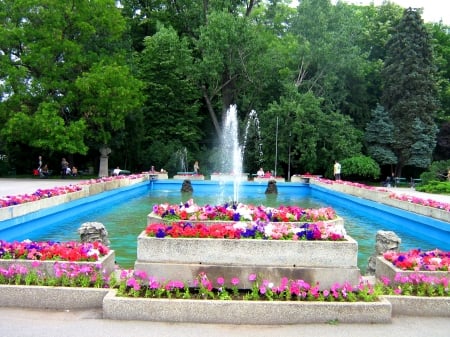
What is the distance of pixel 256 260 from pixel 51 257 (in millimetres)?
2401

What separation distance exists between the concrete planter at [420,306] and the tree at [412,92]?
2865 centimetres

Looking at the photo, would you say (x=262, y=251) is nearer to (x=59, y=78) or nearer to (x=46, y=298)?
(x=46, y=298)

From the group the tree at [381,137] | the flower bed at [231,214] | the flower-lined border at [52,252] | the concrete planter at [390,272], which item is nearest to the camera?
the concrete planter at [390,272]

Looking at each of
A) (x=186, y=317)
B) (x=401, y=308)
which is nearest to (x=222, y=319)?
(x=186, y=317)

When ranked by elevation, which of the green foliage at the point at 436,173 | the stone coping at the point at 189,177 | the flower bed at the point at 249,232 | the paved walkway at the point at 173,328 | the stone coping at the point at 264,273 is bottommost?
the paved walkway at the point at 173,328

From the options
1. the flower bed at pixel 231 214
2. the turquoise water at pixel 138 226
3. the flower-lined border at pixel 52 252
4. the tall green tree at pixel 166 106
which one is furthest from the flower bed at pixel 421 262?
the tall green tree at pixel 166 106

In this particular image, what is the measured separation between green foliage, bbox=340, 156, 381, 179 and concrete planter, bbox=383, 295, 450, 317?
1013 inches

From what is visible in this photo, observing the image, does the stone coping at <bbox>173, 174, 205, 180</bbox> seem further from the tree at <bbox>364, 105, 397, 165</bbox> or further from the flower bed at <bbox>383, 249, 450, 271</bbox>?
the flower bed at <bbox>383, 249, 450, 271</bbox>

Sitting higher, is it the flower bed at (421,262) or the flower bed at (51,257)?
the flower bed at (421,262)

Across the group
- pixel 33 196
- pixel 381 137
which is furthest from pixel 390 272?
pixel 381 137

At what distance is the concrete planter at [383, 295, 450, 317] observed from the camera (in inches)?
184

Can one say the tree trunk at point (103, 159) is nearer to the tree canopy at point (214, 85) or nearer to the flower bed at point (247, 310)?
the tree canopy at point (214, 85)

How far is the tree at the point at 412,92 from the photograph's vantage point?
103 ft

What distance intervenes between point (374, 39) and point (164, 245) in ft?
123
